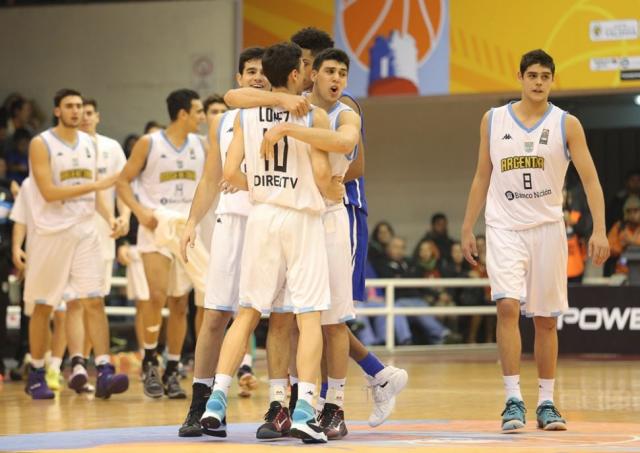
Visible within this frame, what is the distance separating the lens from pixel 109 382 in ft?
32.5

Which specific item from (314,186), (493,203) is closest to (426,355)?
(493,203)

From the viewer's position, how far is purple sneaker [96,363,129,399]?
9.87 metres

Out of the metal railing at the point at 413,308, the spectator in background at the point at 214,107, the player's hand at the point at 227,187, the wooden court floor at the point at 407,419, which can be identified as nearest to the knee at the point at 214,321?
the wooden court floor at the point at 407,419

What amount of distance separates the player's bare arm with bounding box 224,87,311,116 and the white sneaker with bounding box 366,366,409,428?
5.66ft

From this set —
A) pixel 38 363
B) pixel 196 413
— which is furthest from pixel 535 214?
pixel 38 363

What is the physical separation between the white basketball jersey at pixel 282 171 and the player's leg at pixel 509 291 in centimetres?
133

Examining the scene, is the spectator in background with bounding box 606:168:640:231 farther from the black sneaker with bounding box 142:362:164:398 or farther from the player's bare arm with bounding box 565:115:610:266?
the player's bare arm with bounding box 565:115:610:266

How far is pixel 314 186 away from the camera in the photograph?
264 inches

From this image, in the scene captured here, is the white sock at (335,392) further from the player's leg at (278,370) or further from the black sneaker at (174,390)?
the black sneaker at (174,390)

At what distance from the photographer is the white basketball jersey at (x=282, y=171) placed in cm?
668

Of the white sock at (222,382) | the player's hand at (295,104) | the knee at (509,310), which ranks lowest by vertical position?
the white sock at (222,382)

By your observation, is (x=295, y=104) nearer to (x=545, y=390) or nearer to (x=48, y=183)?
(x=545, y=390)

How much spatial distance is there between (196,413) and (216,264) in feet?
2.84

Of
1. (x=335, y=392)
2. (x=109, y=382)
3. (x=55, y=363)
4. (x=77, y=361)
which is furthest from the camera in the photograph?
(x=55, y=363)
